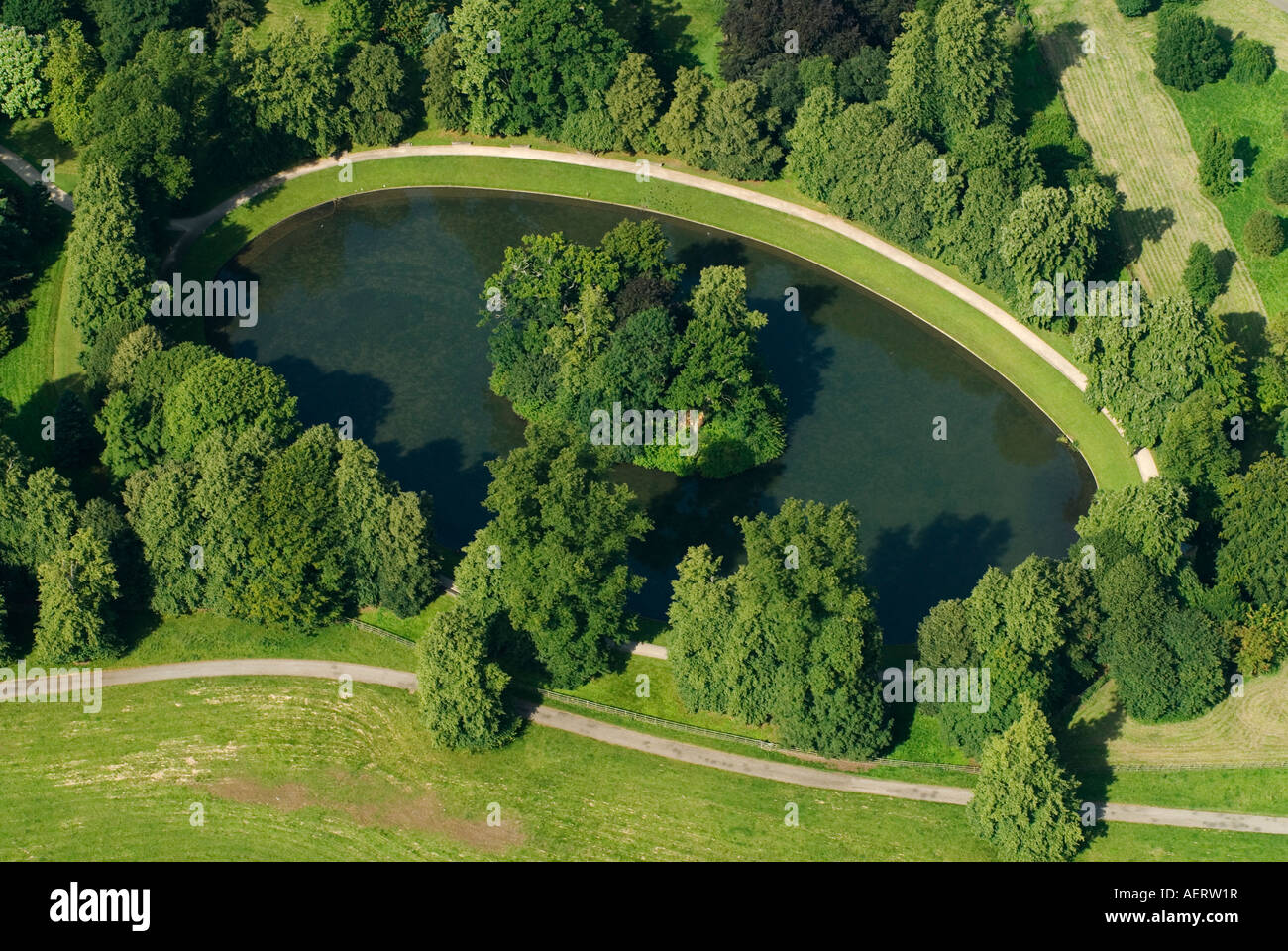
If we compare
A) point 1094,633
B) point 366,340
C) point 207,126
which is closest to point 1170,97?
point 1094,633

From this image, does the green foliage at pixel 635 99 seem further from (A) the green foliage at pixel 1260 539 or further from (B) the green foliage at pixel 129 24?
(A) the green foliage at pixel 1260 539

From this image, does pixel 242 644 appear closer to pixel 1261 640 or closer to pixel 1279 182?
pixel 1261 640

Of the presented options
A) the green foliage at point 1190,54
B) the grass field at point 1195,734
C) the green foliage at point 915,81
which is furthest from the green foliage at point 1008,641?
the green foliage at point 1190,54

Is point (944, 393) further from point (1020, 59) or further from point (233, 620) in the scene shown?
point (233, 620)

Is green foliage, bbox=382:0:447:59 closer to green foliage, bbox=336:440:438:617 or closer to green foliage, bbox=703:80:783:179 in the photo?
green foliage, bbox=703:80:783:179

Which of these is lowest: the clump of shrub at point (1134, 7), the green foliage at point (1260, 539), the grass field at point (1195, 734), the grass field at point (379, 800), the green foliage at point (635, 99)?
the grass field at point (379, 800)

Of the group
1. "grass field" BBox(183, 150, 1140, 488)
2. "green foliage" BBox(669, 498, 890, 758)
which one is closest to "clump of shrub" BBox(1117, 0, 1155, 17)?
"grass field" BBox(183, 150, 1140, 488)
